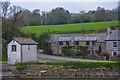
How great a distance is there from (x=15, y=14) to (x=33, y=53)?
66.9 ft

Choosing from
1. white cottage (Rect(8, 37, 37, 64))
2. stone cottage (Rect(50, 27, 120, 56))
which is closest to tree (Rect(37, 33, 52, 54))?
stone cottage (Rect(50, 27, 120, 56))

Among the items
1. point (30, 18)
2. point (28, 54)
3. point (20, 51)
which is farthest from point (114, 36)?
point (30, 18)

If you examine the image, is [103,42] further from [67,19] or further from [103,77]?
[67,19]

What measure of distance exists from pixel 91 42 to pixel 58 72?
20.2m

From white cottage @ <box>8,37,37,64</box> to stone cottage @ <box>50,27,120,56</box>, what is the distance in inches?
600

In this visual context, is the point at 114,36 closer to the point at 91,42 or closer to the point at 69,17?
the point at 91,42

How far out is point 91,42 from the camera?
54438 millimetres

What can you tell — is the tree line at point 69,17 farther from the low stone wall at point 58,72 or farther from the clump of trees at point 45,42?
the low stone wall at point 58,72

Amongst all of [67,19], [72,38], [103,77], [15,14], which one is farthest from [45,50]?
[67,19]

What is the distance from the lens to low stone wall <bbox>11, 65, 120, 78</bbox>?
3488 centimetres

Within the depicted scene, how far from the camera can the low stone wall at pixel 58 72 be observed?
3488 cm

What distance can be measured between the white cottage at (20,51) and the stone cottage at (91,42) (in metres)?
15.2

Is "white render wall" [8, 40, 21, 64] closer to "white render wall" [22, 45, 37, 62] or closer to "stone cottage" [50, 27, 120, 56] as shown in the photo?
"white render wall" [22, 45, 37, 62]

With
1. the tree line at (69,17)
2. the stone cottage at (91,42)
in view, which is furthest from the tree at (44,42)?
the tree line at (69,17)
